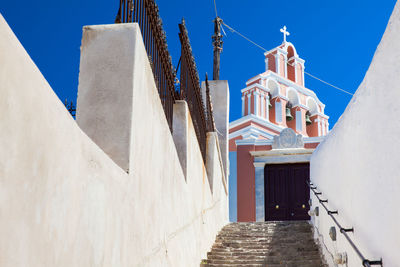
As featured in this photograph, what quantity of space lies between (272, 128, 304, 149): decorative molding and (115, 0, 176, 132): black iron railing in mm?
9072

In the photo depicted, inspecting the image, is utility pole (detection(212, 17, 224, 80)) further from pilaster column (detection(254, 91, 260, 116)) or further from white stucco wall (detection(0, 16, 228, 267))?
A: white stucco wall (detection(0, 16, 228, 267))

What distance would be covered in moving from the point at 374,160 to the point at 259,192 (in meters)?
9.78

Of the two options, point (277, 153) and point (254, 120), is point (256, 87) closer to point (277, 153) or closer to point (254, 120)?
point (254, 120)

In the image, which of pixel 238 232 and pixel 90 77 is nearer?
pixel 90 77

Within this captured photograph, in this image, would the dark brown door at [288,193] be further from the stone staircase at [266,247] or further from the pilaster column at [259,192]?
the stone staircase at [266,247]

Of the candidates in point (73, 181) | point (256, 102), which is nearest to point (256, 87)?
point (256, 102)

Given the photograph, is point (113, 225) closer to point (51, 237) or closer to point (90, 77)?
point (51, 237)

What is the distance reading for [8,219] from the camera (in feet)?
4.36

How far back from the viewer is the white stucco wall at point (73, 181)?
136cm

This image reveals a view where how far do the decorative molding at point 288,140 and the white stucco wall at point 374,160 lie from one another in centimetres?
862

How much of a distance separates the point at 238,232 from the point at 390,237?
5.09 m

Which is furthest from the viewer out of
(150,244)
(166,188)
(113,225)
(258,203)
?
(258,203)

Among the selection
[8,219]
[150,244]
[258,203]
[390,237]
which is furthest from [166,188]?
[258,203]

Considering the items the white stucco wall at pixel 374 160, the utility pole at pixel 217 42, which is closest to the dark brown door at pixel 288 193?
the utility pole at pixel 217 42
